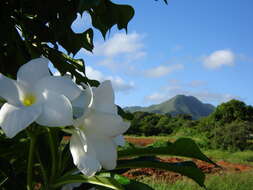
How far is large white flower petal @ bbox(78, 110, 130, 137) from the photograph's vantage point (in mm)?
602

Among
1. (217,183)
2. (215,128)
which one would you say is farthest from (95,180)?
(215,128)

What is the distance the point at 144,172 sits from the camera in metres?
6.46

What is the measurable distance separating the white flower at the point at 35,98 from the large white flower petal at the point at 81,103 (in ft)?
0.12

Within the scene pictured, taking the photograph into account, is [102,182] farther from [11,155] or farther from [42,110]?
[11,155]

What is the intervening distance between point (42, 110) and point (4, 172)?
1.34 feet

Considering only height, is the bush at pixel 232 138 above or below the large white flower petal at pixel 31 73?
below

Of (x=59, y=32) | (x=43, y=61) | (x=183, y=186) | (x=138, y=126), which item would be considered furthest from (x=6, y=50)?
(x=138, y=126)

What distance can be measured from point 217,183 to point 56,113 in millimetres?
5723

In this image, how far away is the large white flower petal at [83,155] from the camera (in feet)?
1.92

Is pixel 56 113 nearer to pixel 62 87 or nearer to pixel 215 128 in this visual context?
pixel 62 87

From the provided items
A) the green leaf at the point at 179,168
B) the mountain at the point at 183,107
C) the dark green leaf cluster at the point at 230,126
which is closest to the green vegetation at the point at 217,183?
the green leaf at the point at 179,168

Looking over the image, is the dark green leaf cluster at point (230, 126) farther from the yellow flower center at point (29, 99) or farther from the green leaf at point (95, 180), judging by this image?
the yellow flower center at point (29, 99)

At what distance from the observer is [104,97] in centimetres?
64

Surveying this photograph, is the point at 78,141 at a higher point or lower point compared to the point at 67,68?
lower
